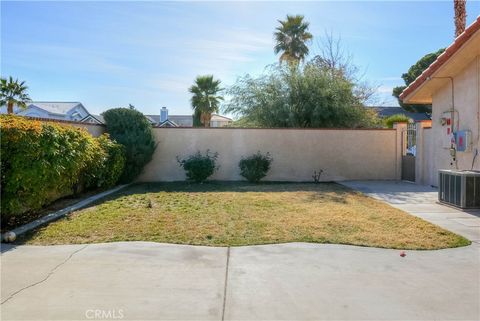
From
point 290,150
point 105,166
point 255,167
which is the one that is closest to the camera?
point 105,166

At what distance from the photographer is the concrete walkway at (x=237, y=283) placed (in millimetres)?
3342

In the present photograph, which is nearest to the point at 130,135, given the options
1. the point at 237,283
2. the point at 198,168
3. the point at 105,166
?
the point at 105,166

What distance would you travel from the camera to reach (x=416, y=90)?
11680 millimetres

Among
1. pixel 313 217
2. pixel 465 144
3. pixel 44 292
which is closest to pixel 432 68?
pixel 465 144

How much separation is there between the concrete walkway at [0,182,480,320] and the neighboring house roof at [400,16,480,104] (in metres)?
5.42

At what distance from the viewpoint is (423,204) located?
350 inches

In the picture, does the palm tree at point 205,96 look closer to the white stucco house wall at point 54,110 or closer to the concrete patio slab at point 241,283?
the white stucco house wall at point 54,110

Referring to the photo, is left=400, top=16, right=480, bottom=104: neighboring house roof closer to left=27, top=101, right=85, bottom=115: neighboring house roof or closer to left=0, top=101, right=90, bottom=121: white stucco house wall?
left=0, top=101, right=90, bottom=121: white stucco house wall

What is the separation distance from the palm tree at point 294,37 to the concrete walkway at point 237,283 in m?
23.2

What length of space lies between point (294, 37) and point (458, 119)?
18291 mm

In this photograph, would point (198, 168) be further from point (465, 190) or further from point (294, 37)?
point (294, 37)

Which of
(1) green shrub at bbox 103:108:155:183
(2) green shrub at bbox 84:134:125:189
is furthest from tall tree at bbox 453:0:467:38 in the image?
(2) green shrub at bbox 84:134:125:189

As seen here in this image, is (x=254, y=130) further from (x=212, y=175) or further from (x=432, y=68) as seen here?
(x=432, y=68)

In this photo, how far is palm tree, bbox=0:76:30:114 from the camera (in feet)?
93.9
